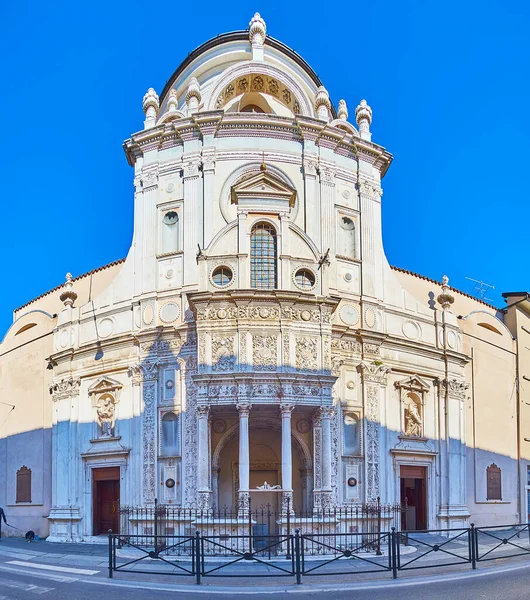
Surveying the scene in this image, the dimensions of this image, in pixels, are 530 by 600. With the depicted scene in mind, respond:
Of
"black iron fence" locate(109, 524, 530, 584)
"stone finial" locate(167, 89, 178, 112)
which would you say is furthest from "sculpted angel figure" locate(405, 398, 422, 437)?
"stone finial" locate(167, 89, 178, 112)

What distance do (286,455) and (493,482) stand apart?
13854 millimetres

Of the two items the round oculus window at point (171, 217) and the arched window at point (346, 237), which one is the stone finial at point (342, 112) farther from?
the round oculus window at point (171, 217)

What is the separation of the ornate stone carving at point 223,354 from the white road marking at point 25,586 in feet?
31.0

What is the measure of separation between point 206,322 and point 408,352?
948 cm

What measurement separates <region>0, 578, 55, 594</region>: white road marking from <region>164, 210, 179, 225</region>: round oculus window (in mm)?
15337

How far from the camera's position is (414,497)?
3128 cm

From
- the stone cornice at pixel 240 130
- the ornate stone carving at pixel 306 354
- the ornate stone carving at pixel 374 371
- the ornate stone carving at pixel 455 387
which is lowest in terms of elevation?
the ornate stone carving at pixel 455 387

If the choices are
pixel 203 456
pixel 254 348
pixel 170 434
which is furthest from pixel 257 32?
pixel 203 456

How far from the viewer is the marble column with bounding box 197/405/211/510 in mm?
24625

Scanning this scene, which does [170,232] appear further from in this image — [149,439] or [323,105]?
[323,105]

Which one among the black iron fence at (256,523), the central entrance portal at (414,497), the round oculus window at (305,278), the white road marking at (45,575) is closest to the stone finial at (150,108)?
the round oculus window at (305,278)

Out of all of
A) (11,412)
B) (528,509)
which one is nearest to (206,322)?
(11,412)

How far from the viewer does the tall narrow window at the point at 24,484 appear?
33281 mm

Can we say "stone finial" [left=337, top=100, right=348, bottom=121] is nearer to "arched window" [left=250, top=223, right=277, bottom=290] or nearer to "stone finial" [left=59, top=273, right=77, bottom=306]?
"arched window" [left=250, top=223, right=277, bottom=290]
